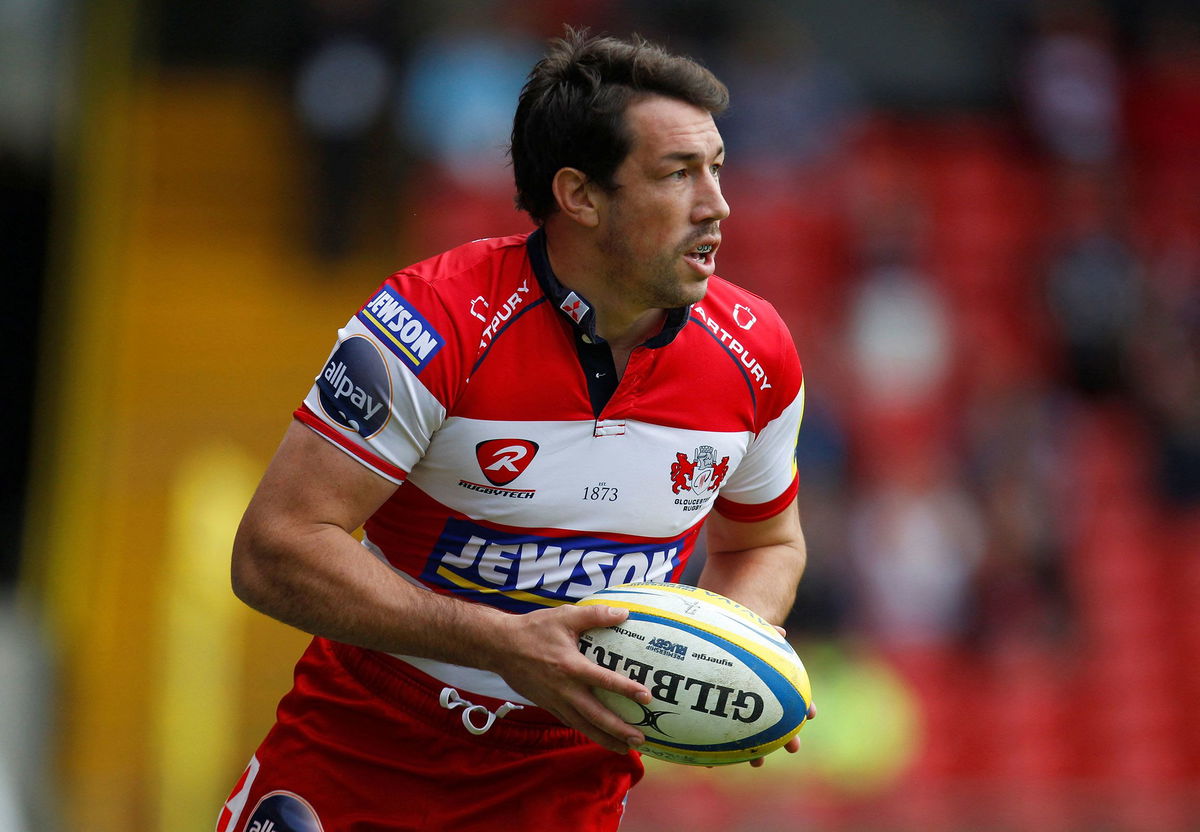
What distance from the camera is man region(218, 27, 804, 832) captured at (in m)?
3.47

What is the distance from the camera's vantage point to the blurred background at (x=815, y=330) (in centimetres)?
1001

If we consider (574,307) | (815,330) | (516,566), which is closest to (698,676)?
(516,566)

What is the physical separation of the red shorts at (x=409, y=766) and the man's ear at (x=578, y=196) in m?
1.20

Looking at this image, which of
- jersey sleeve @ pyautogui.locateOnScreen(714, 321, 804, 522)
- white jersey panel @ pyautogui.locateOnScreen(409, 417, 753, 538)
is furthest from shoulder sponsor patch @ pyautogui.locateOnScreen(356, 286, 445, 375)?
jersey sleeve @ pyautogui.locateOnScreen(714, 321, 804, 522)

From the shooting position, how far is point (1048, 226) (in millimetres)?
12594

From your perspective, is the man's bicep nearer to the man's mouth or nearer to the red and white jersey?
the red and white jersey

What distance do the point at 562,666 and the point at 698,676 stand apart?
0.33 metres

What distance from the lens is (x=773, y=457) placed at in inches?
163

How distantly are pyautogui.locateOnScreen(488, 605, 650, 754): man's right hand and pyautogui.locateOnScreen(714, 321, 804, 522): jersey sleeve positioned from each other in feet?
2.82

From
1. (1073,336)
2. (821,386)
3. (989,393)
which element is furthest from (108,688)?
(1073,336)

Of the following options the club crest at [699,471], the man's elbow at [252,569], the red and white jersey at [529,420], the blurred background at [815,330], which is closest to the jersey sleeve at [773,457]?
the red and white jersey at [529,420]

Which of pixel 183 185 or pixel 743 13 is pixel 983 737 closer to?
pixel 743 13

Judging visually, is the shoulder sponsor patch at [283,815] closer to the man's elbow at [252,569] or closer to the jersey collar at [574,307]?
the man's elbow at [252,569]

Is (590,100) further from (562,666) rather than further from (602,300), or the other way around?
(562,666)
